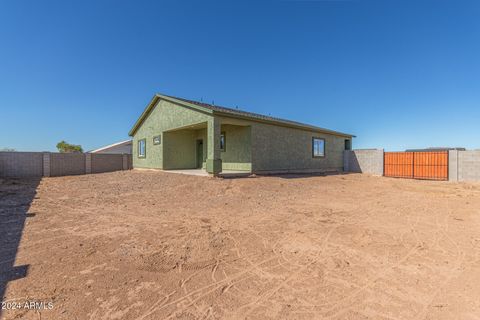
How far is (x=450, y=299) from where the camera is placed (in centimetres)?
247

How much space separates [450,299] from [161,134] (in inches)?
621

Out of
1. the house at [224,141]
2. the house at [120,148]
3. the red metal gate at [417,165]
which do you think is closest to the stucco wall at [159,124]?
the house at [224,141]

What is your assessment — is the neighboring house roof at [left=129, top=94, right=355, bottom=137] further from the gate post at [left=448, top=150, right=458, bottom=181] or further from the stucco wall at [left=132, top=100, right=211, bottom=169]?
the gate post at [left=448, top=150, right=458, bottom=181]

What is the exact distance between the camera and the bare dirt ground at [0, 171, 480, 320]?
2.35 m

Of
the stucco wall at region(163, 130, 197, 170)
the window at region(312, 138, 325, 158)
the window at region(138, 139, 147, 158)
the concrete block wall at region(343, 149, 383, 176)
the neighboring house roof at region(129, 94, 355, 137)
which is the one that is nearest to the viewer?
the neighboring house roof at region(129, 94, 355, 137)

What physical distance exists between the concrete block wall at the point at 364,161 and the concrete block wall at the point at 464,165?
396 centimetres

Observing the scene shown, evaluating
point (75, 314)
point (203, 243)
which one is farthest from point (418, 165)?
point (75, 314)

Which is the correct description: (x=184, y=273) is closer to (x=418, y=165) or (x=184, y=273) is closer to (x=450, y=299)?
(x=450, y=299)

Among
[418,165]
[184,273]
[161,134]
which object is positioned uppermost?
[161,134]

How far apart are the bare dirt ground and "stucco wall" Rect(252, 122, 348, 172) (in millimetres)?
7007

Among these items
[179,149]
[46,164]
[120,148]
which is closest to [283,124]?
[179,149]

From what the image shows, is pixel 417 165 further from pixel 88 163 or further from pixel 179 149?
pixel 88 163

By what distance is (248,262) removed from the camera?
10.9ft

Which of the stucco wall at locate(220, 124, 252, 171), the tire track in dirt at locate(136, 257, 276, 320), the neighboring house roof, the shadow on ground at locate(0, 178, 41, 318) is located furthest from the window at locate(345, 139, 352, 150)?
the shadow on ground at locate(0, 178, 41, 318)
